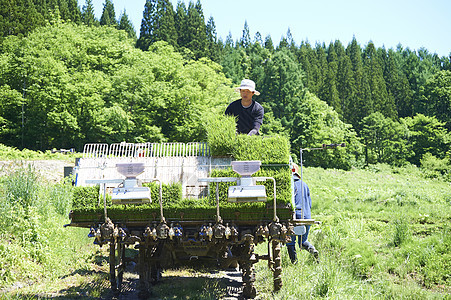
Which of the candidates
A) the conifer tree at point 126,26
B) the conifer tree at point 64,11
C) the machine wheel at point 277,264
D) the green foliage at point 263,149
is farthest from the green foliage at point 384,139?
the green foliage at point 263,149

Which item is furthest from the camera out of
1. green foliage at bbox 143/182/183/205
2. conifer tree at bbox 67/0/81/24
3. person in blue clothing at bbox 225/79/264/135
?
conifer tree at bbox 67/0/81/24

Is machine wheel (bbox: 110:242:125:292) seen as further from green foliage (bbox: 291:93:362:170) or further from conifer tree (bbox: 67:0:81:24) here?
conifer tree (bbox: 67:0:81:24)


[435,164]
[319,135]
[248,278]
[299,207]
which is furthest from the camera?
[435,164]

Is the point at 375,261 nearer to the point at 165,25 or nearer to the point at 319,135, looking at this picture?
the point at 319,135

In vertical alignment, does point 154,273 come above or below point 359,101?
below

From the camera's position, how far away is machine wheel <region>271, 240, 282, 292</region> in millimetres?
6848

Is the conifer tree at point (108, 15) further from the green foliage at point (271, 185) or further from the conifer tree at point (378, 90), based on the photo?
the green foliage at point (271, 185)

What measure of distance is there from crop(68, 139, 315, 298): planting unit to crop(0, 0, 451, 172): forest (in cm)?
91

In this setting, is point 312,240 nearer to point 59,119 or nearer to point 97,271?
point 97,271

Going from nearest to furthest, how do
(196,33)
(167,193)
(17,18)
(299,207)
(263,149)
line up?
1. (167,193)
2. (263,149)
3. (299,207)
4. (17,18)
5. (196,33)

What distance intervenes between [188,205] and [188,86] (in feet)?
128

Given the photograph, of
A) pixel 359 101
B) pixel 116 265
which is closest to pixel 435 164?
pixel 359 101

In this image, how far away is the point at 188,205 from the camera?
21.4 ft

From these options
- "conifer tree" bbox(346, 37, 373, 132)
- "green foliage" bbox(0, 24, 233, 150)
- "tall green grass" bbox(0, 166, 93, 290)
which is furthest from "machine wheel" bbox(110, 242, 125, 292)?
"conifer tree" bbox(346, 37, 373, 132)
